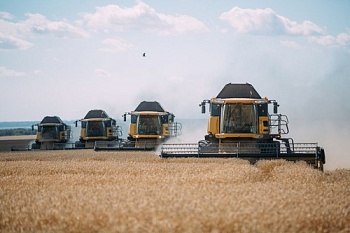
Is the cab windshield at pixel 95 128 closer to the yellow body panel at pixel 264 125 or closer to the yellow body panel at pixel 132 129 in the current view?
the yellow body panel at pixel 132 129

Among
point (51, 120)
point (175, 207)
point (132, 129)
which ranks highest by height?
point (51, 120)

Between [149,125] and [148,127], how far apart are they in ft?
0.48

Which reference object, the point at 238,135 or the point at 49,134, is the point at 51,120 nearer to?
the point at 49,134

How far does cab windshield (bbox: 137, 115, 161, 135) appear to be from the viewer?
38.6 meters

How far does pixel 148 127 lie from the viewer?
1528 inches

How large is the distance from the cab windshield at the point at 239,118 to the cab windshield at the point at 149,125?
1321 centimetres

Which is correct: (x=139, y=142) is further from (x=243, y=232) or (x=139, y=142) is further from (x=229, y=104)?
(x=243, y=232)

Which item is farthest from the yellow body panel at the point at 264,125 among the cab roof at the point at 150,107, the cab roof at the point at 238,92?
the cab roof at the point at 150,107

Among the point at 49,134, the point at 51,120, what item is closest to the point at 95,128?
the point at 49,134

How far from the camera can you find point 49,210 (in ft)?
32.2

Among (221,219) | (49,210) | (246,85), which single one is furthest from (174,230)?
(246,85)

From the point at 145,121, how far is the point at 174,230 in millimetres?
30833

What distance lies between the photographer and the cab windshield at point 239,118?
83.8 ft

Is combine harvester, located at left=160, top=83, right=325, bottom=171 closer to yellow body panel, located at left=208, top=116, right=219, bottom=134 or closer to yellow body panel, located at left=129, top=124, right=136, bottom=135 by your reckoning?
yellow body panel, located at left=208, top=116, right=219, bottom=134
